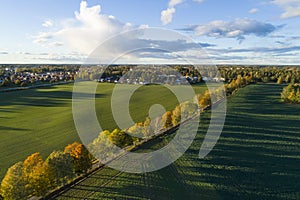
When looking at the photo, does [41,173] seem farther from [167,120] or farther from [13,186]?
[167,120]

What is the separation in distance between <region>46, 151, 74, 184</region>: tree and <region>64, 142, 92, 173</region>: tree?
0.95 meters

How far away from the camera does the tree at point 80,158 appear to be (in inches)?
998

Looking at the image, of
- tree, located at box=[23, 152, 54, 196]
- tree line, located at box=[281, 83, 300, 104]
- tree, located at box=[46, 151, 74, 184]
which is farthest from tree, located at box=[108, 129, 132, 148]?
tree line, located at box=[281, 83, 300, 104]

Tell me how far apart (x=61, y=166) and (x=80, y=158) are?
232cm

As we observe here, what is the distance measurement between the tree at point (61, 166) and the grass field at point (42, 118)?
7.59 meters

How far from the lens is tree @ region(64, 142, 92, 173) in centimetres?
2534

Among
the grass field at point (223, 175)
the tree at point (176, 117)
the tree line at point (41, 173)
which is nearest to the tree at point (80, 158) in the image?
the tree line at point (41, 173)

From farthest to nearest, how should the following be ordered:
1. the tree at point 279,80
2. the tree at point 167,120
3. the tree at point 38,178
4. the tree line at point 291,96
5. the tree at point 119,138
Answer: the tree at point 279,80, the tree line at point 291,96, the tree at point 167,120, the tree at point 119,138, the tree at point 38,178

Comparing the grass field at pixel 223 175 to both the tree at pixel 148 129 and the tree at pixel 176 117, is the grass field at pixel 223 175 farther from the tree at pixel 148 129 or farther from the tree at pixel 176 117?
the tree at pixel 176 117

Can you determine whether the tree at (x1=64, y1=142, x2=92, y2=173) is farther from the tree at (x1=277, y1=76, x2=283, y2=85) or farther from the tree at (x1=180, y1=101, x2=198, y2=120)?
the tree at (x1=277, y1=76, x2=283, y2=85)

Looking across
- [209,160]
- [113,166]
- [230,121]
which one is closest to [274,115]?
[230,121]

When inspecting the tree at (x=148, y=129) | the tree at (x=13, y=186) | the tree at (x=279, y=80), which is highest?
the tree at (x=279, y=80)

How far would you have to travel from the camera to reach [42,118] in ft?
176

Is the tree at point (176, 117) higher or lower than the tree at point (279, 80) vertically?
lower
